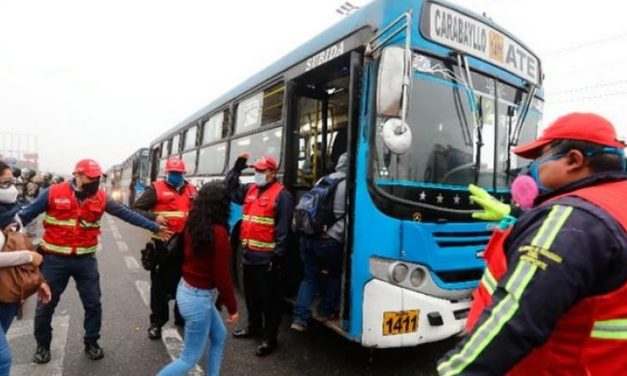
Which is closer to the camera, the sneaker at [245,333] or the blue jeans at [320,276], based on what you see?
the blue jeans at [320,276]

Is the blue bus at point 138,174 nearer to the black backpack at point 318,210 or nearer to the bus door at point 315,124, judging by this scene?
the bus door at point 315,124

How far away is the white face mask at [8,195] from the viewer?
2879mm

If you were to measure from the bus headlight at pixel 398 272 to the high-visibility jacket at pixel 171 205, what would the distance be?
2.39 meters

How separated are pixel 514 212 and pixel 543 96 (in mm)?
3417

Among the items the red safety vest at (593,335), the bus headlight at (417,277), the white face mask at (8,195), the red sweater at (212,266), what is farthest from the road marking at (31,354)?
the red safety vest at (593,335)

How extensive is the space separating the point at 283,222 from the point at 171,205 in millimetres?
1371

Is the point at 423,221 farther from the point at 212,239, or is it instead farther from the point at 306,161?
the point at 306,161

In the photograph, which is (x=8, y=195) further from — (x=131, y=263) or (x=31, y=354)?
(x=131, y=263)

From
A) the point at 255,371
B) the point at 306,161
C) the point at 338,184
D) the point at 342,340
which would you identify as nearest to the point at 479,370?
the point at 338,184

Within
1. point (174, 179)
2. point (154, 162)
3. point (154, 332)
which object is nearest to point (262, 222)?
point (174, 179)

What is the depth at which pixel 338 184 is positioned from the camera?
12.4 feet

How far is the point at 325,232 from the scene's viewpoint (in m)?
3.79

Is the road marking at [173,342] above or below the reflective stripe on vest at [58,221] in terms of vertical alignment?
below

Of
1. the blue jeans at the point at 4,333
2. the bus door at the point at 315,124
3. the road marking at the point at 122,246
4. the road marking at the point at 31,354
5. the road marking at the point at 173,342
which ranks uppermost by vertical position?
the bus door at the point at 315,124
